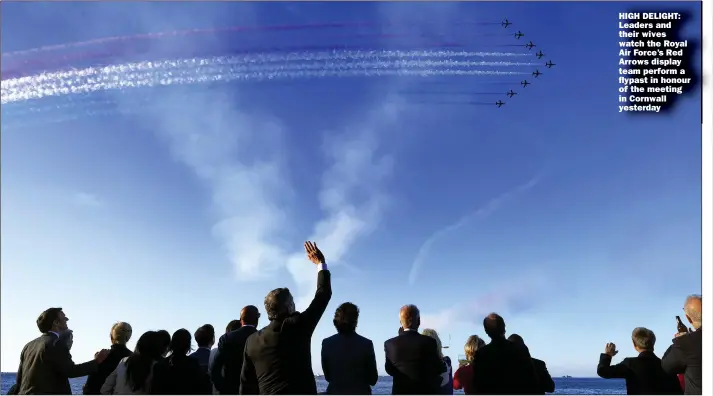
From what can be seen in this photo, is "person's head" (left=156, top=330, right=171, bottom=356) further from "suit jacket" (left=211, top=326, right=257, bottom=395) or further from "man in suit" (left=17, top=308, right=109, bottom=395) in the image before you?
"man in suit" (left=17, top=308, right=109, bottom=395)

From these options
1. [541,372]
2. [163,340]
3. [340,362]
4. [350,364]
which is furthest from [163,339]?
[541,372]

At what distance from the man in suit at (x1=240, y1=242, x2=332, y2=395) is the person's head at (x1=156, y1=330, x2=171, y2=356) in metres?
2.04

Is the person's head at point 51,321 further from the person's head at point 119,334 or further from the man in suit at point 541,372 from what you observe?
the man in suit at point 541,372

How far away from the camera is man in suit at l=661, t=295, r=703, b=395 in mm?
7543

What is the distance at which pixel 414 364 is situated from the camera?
303 inches

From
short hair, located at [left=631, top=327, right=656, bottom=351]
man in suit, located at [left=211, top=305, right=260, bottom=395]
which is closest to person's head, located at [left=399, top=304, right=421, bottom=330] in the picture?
man in suit, located at [left=211, top=305, right=260, bottom=395]

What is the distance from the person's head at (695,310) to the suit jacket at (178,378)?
720 centimetres

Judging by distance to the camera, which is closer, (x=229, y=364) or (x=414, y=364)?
(x=414, y=364)

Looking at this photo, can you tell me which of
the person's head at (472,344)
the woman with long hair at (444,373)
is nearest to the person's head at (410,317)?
the woman with long hair at (444,373)

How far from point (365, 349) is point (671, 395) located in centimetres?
484

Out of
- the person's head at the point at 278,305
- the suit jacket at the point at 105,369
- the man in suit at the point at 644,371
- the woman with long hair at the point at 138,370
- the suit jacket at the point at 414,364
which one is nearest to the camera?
the person's head at the point at 278,305

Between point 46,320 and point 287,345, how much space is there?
184 inches

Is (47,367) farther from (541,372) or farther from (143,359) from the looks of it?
(541,372)

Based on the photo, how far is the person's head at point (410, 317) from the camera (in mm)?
7980
